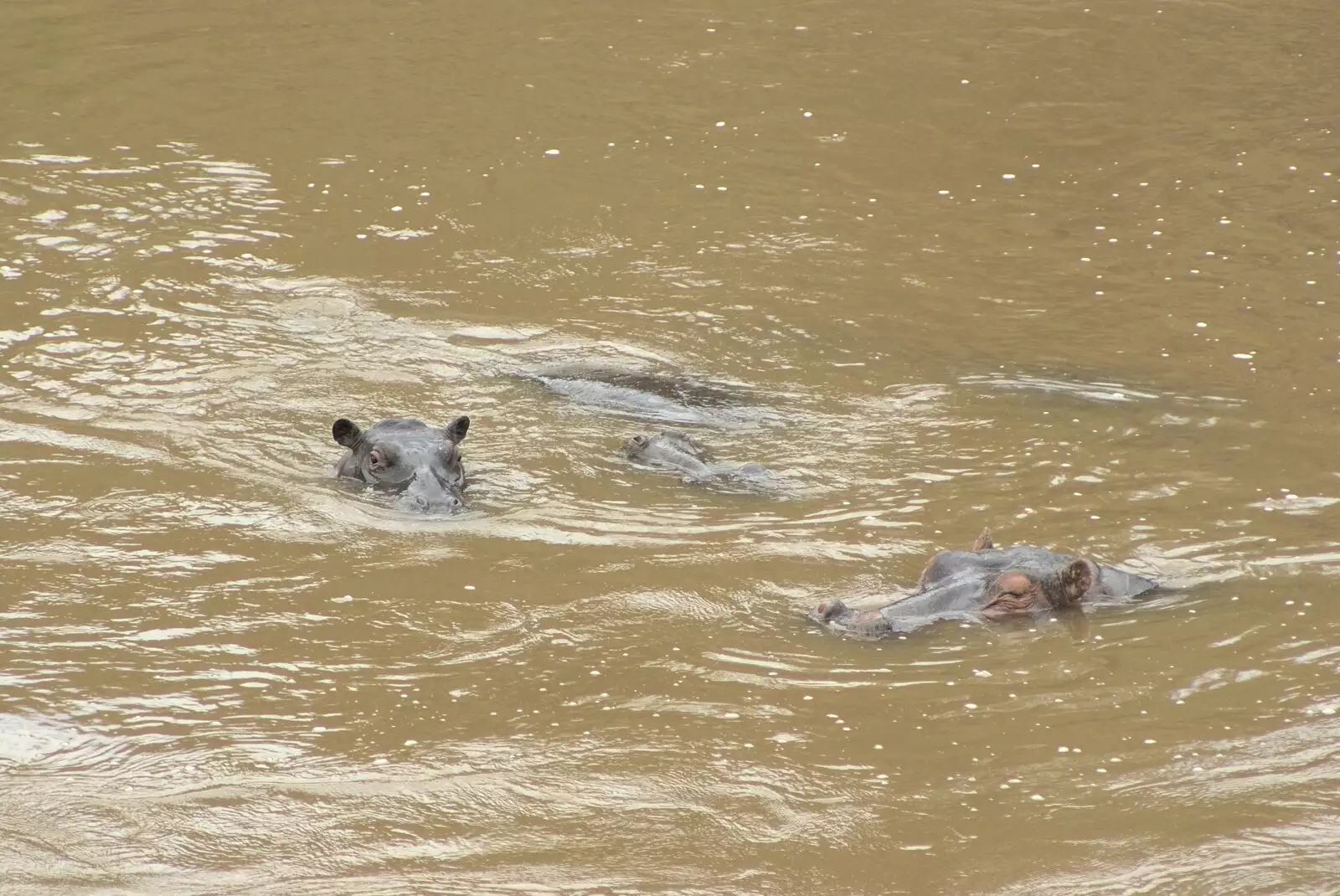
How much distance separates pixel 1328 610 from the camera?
7.97 m

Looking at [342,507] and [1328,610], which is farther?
[342,507]

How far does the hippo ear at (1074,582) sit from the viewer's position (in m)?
7.83

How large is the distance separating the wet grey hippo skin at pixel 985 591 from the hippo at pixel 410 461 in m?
2.53

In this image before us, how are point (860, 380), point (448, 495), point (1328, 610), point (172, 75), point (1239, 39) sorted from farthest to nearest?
1. point (1239, 39)
2. point (172, 75)
3. point (860, 380)
4. point (448, 495)
5. point (1328, 610)

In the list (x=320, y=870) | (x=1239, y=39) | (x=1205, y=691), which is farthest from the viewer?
(x=1239, y=39)

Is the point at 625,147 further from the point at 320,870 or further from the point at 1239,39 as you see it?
the point at 320,870

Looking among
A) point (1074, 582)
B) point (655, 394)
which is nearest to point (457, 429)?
point (655, 394)

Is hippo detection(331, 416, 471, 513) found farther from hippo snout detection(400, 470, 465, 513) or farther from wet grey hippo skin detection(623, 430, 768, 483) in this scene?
wet grey hippo skin detection(623, 430, 768, 483)

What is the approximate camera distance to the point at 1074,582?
7852 millimetres

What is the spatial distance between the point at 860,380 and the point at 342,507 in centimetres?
381

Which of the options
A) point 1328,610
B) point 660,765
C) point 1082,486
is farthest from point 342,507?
point 1328,610

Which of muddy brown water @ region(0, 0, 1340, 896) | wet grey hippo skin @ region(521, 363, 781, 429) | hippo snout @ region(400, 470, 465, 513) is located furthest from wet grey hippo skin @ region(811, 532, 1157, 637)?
wet grey hippo skin @ region(521, 363, 781, 429)

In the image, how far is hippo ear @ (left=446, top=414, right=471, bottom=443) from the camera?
383 inches

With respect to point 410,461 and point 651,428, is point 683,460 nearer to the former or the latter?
point 651,428
